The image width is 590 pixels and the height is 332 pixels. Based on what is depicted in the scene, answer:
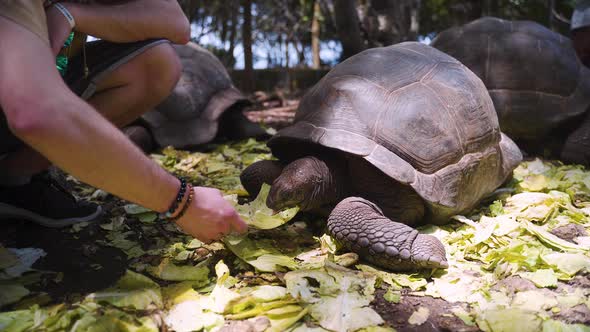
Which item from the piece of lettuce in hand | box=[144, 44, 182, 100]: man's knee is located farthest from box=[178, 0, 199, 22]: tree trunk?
the piece of lettuce in hand

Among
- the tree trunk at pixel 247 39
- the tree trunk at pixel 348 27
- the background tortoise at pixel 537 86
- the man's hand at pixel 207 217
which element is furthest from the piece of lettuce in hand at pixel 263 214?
the tree trunk at pixel 247 39

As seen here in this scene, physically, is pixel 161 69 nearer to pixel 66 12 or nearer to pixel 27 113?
pixel 66 12

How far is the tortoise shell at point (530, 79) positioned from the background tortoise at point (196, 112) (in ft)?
6.76

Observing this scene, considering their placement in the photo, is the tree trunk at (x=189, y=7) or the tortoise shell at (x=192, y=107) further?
the tree trunk at (x=189, y=7)

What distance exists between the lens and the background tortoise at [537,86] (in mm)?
3553

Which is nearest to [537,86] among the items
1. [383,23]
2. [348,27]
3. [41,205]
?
[348,27]

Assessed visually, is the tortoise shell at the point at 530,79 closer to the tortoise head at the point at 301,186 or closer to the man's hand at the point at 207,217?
the tortoise head at the point at 301,186

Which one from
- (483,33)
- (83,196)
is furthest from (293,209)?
(483,33)

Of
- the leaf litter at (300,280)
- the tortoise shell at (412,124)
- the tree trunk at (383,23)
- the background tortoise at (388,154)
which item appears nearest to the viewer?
the leaf litter at (300,280)

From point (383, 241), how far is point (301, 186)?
42 centimetres

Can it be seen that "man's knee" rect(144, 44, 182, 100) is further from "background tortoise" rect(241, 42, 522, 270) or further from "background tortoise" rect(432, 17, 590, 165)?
"background tortoise" rect(432, 17, 590, 165)

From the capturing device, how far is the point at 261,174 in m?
2.41

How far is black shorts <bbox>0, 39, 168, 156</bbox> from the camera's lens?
213 cm

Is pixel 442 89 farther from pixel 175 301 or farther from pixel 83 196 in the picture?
pixel 83 196
